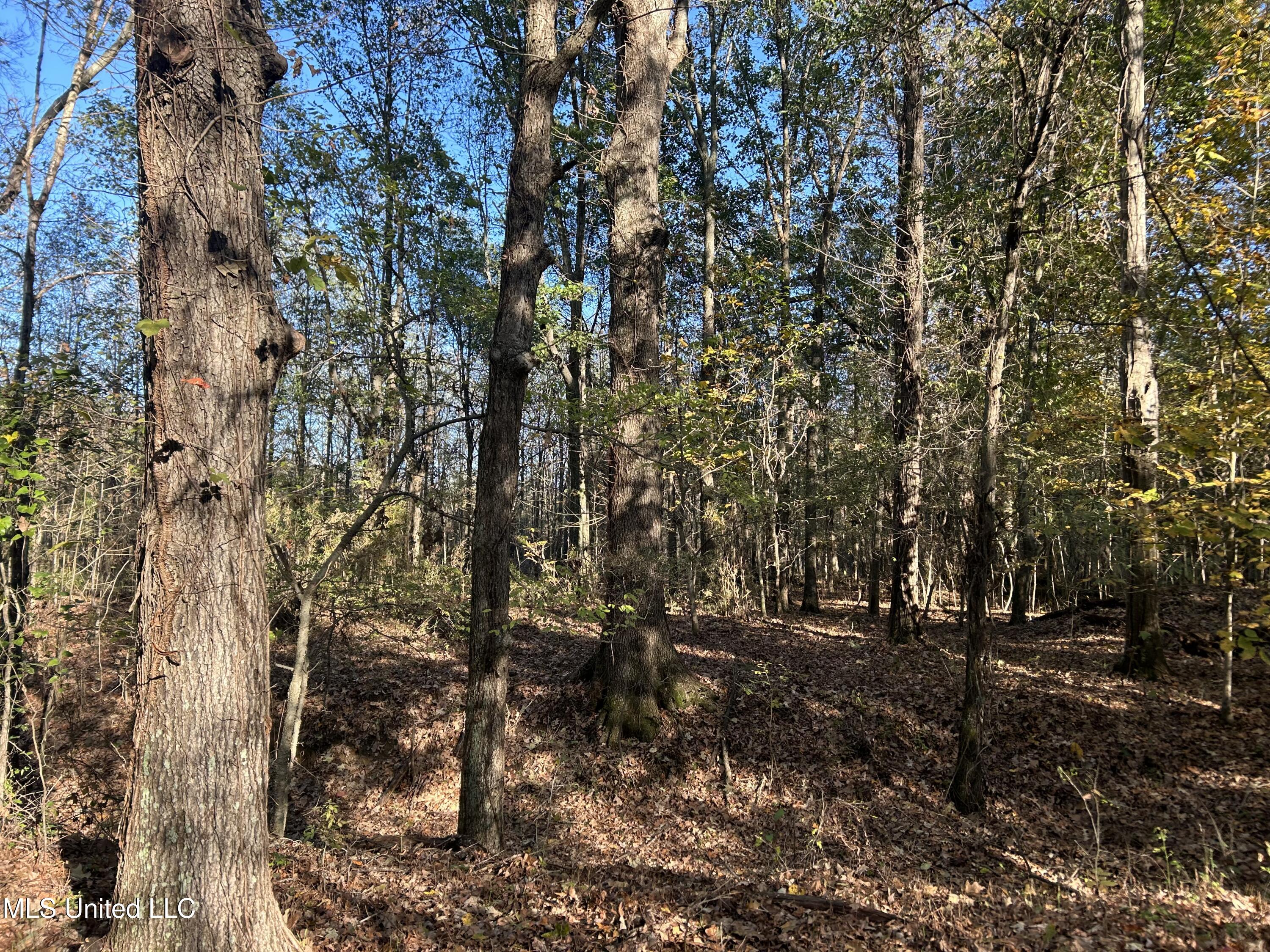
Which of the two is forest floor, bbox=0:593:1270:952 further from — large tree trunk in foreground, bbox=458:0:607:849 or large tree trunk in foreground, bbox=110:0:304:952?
large tree trunk in foreground, bbox=110:0:304:952

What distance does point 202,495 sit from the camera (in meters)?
3.20

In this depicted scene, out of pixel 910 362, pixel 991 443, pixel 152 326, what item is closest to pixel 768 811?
pixel 991 443

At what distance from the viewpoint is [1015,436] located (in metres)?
9.06

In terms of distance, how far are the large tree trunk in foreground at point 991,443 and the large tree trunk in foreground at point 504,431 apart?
4.47 m

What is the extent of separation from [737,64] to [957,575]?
15.9m

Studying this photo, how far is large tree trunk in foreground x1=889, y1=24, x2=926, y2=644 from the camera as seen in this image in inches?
447

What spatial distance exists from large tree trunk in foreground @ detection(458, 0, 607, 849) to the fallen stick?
2297 millimetres

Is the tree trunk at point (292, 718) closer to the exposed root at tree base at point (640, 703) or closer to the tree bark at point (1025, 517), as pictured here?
the exposed root at tree base at point (640, 703)

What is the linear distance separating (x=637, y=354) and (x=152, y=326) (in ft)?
18.8

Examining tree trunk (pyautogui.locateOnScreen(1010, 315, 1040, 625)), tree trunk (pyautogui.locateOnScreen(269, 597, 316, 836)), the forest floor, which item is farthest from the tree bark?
tree trunk (pyautogui.locateOnScreen(269, 597, 316, 836))

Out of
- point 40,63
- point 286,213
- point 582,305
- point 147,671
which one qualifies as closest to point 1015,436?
point 286,213

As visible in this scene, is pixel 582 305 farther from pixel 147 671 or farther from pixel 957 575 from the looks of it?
pixel 147 671

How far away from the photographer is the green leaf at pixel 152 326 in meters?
2.91

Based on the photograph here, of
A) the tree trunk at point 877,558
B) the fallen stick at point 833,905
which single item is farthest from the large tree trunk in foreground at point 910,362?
the fallen stick at point 833,905
